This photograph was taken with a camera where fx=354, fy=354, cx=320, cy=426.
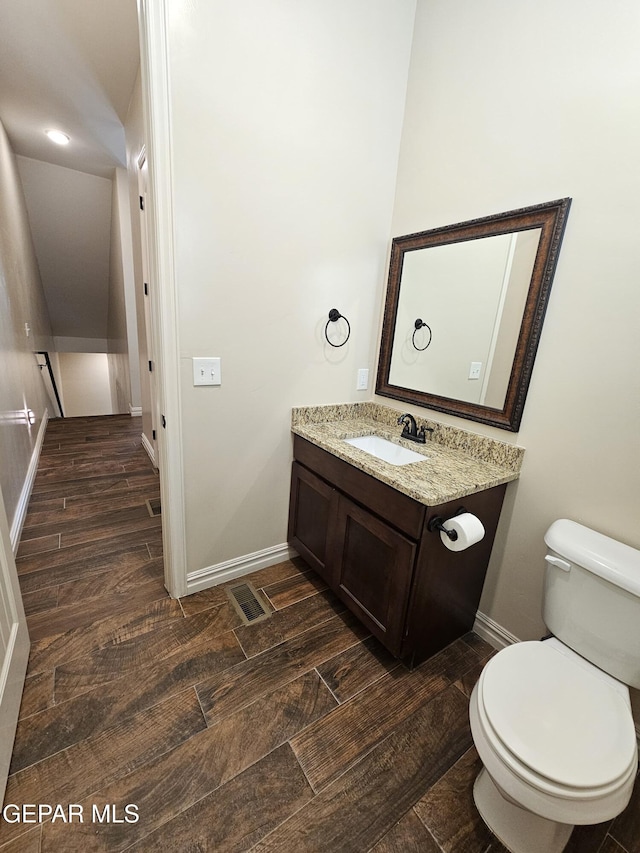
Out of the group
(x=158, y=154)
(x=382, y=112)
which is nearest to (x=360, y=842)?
(x=158, y=154)

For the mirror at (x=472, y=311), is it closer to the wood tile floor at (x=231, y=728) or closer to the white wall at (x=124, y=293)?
the wood tile floor at (x=231, y=728)

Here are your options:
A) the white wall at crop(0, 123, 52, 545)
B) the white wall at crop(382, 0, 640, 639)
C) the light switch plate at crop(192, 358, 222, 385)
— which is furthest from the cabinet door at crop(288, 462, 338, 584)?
the white wall at crop(0, 123, 52, 545)

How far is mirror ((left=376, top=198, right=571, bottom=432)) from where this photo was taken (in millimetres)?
1384

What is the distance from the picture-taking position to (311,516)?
6.19 feet

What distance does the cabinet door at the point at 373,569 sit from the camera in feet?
4.46

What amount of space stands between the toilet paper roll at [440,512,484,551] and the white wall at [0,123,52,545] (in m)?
1.93

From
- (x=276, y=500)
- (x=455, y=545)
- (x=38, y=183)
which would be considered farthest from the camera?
(x=38, y=183)

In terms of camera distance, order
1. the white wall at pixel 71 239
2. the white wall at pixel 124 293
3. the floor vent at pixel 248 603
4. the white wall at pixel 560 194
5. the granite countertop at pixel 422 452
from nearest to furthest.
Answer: the white wall at pixel 560 194 → the granite countertop at pixel 422 452 → the floor vent at pixel 248 603 → the white wall at pixel 124 293 → the white wall at pixel 71 239

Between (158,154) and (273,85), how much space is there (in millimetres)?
599

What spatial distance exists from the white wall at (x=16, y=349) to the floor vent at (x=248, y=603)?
1.19 m

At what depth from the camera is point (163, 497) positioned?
1677 mm

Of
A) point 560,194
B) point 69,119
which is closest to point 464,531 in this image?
point 560,194

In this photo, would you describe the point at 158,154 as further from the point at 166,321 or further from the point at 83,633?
the point at 83,633

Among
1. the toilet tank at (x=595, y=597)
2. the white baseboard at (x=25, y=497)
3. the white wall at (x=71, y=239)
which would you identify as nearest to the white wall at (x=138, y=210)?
the white baseboard at (x=25, y=497)
